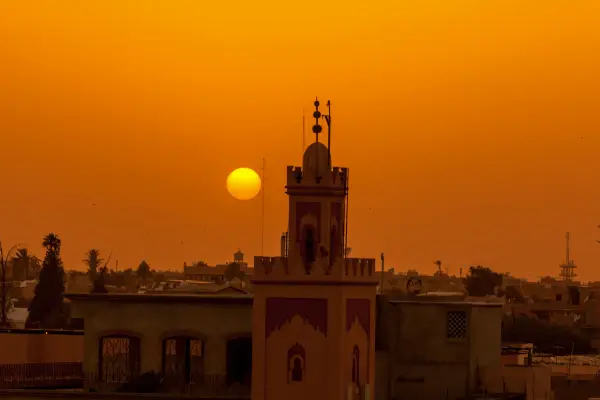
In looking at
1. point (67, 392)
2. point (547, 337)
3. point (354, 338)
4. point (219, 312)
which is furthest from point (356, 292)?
point (547, 337)

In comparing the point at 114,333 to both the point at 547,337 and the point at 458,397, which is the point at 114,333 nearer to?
the point at 458,397

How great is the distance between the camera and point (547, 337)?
159250mm

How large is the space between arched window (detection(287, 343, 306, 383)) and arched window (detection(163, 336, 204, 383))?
5897 millimetres

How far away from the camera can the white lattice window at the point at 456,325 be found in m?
67.1

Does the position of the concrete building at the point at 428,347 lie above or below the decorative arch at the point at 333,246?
below

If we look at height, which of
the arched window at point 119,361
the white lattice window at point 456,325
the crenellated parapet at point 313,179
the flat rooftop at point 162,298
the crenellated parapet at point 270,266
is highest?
the crenellated parapet at point 313,179

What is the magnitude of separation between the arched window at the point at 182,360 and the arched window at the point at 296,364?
5.90 metres

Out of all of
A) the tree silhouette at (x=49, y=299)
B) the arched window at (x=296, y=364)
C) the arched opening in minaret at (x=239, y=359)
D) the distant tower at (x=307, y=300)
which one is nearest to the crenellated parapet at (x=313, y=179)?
the distant tower at (x=307, y=300)

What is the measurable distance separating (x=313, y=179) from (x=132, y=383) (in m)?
10.7

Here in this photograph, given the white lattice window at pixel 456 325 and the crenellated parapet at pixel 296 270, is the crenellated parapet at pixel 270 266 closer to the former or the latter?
the crenellated parapet at pixel 296 270

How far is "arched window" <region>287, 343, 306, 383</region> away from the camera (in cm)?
5919

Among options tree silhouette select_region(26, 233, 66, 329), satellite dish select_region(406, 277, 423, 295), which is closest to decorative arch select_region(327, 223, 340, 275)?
satellite dish select_region(406, 277, 423, 295)

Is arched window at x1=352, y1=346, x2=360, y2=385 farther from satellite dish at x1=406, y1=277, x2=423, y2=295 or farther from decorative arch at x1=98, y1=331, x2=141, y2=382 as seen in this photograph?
satellite dish at x1=406, y1=277, x2=423, y2=295

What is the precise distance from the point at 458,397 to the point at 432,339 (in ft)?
7.72
